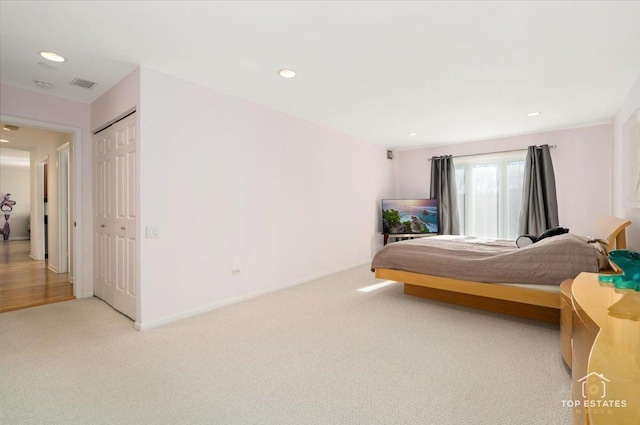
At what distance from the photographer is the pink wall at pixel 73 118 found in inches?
130

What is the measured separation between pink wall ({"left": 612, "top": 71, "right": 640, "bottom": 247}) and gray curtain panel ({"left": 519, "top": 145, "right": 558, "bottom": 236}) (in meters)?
0.81

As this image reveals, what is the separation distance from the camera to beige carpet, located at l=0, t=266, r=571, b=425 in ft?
5.62

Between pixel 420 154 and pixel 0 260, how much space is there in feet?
29.7

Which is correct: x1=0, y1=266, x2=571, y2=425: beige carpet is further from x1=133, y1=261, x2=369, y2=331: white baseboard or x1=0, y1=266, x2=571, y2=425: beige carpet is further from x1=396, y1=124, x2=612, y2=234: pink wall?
x1=396, y1=124, x2=612, y2=234: pink wall

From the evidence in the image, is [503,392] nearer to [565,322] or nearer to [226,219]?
[565,322]

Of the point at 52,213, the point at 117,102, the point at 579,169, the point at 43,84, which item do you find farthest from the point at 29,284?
the point at 579,169

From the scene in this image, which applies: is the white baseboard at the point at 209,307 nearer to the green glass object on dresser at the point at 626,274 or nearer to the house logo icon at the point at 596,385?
the house logo icon at the point at 596,385

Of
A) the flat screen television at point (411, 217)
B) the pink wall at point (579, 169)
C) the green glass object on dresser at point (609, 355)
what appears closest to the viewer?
the green glass object on dresser at point (609, 355)

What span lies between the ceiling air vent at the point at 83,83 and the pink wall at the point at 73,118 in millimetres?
579

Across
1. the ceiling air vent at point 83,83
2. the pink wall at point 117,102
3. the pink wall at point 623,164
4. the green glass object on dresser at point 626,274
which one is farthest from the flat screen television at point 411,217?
the ceiling air vent at point 83,83

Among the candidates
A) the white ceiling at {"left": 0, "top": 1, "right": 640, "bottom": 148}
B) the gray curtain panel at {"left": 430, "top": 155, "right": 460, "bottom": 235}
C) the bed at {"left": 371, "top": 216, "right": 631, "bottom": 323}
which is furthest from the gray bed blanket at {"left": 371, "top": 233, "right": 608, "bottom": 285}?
the gray curtain panel at {"left": 430, "top": 155, "right": 460, "bottom": 235}

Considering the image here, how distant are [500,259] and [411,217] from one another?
10.7 feet

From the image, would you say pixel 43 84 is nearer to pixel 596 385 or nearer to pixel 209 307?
pixel 209 307

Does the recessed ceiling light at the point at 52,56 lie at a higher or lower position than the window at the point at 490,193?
higher
